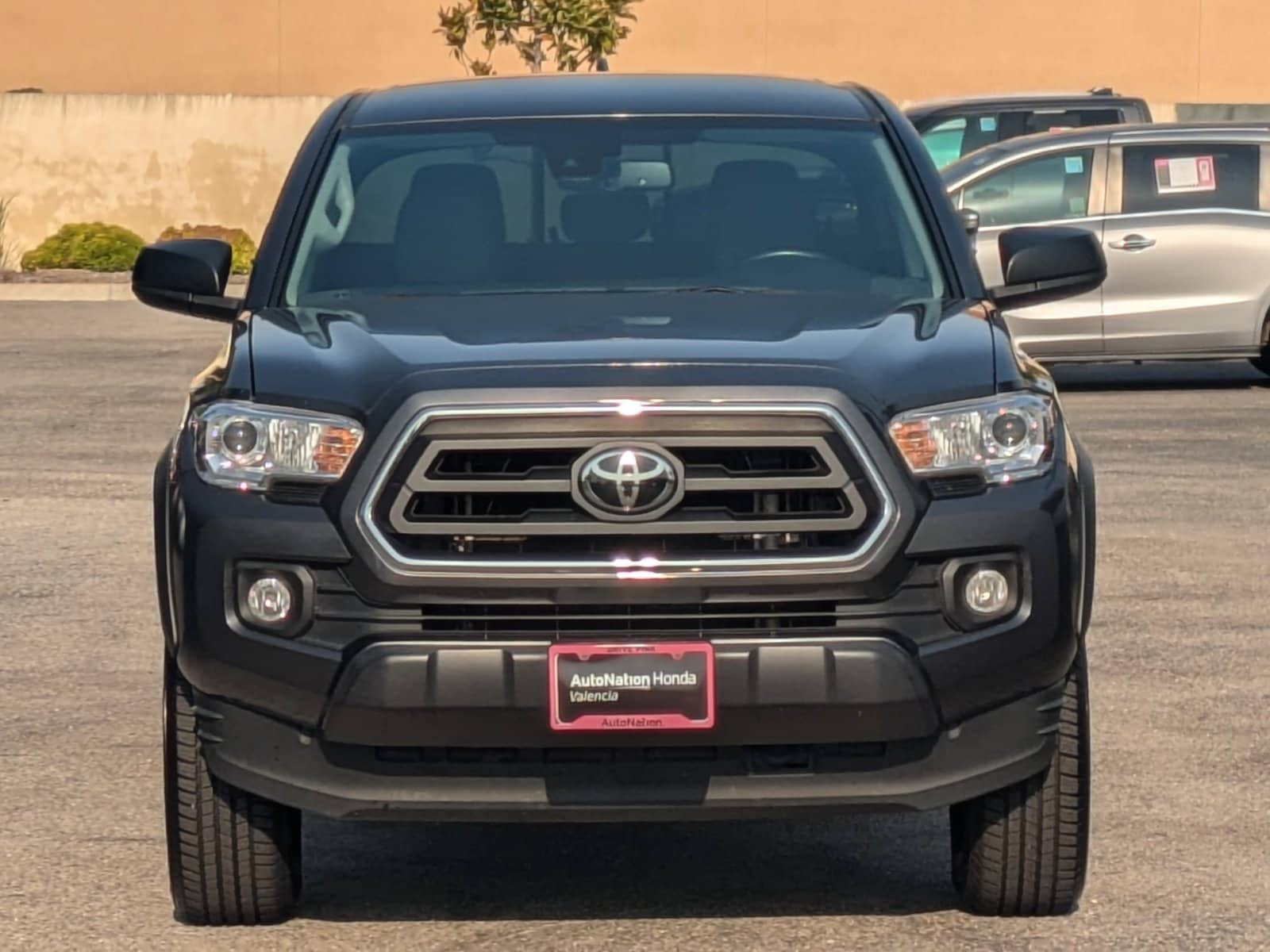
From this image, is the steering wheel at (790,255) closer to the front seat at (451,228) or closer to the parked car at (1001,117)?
the front seat at (451,228)

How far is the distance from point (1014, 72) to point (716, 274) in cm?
2883

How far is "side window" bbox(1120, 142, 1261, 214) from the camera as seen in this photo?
16422 millimetres

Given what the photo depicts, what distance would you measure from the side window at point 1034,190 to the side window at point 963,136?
15.8 feet

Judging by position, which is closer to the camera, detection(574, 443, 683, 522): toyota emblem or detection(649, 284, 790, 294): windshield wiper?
detection(574, 443, 683, 522): toyota emblem

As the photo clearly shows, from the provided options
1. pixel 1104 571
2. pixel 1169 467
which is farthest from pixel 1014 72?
pixel 1104 571

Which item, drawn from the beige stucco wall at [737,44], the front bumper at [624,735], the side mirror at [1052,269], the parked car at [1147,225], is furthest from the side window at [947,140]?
the front bumper at [624,735]

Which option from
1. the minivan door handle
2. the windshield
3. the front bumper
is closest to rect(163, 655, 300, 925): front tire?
the front bumper

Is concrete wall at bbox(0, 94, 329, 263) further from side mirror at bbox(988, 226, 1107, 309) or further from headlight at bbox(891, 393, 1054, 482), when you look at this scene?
headlight at bbox(891, 393, 1054, 482)

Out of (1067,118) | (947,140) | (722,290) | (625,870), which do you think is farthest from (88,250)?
(625,870)

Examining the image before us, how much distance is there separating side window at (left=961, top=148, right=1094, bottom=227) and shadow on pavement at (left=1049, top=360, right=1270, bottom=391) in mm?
1225

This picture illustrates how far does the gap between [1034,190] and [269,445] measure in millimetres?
11999

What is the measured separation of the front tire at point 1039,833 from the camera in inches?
209

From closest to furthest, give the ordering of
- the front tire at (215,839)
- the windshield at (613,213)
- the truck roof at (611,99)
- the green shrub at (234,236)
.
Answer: the front tire at (215,839), the windshield at (613,213), the truck roof at (611,99), the green shrub at (234,236)

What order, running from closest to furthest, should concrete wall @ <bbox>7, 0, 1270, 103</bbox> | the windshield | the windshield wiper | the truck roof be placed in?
the windshield wiper, the windshield, the truck roof, concrete wall @ <bbox>7, 0, 1270, 103</bbox>
